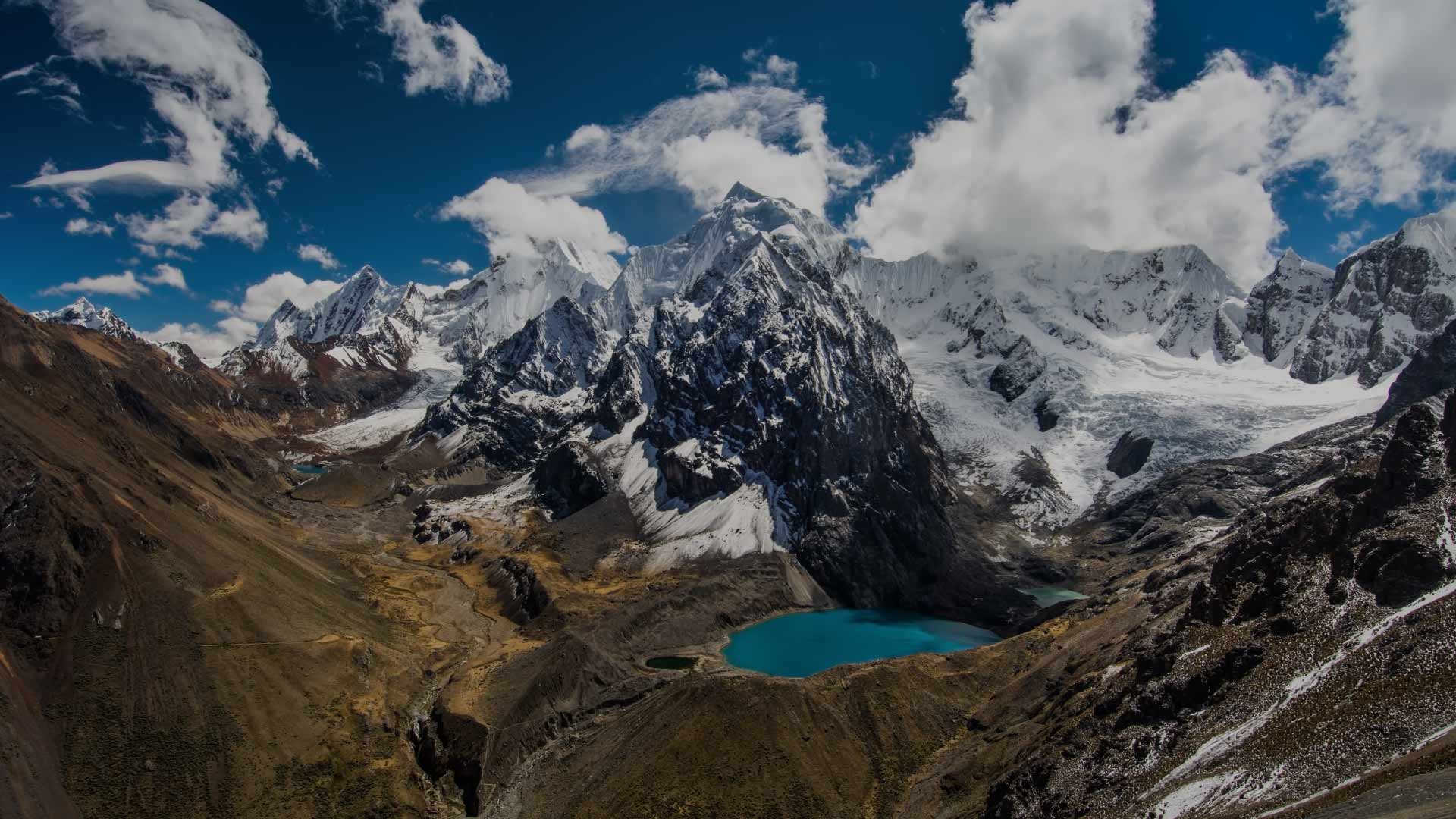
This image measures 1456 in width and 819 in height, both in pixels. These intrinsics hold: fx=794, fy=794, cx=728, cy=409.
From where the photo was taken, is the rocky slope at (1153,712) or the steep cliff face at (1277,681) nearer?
the steep cliff face at (1277,681)

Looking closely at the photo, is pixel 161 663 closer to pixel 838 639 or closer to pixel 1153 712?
pixel 1153 712

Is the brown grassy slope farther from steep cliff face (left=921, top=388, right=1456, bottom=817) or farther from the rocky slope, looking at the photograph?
steep cliff face (left=921, top=388, right=1456, bottom=817)

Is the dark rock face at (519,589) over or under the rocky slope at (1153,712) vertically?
over

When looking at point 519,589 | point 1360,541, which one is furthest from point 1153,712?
point 519,589

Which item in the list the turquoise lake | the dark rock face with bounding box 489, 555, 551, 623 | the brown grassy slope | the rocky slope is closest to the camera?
the rocky slope

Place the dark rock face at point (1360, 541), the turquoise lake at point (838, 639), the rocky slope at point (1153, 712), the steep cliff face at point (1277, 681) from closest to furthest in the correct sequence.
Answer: the steep cliff face at point (1277, 681), the rocky slope at point (1153, 712), the dark rock face at point (1360, 541), the turquoise lake at point (838, 639)

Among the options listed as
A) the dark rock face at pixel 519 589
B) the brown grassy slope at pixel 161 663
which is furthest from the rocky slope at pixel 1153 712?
the dark rock face at pixel 519 589

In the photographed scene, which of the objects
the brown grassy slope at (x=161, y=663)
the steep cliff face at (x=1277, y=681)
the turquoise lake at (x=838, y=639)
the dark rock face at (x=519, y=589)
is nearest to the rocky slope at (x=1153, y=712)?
the steep cliff face at (x=1277, y=681)

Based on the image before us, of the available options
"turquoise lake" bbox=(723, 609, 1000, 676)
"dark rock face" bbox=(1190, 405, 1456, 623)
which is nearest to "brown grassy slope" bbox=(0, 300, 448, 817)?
"turquoise lake" bbox=(723, 609, 1000, 676)

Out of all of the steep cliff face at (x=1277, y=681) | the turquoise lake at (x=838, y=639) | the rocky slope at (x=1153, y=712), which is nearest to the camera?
the steep cliff face at (x=1277, y=681)

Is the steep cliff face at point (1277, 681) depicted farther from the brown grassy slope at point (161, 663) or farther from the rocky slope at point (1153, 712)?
the brown grassy slope at point (161, 663)
